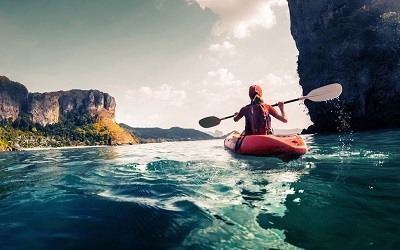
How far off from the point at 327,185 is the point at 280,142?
2.61m

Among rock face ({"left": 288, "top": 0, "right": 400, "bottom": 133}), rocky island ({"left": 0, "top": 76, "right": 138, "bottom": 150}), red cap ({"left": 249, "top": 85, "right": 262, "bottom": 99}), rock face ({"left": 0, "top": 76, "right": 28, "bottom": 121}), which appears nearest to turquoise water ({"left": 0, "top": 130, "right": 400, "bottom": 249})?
red cap ({"left": 249, "top": 85, "right": 262, "bottom": 99})

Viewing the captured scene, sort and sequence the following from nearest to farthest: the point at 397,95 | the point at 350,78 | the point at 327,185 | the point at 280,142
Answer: the point at 327,185 → the point at 280,142 → the point at 397,95 → the point at 350,78

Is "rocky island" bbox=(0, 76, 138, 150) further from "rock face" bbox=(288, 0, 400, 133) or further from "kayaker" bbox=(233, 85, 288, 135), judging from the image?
"kayaker" bbox=(233, 85, 288, 135)

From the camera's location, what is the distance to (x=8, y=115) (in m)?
150

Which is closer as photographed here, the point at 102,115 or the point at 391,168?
the point at 391,168

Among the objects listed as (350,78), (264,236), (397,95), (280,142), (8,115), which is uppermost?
(8,115)

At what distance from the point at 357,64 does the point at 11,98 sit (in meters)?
178

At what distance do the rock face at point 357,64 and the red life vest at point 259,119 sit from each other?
32.9 metres

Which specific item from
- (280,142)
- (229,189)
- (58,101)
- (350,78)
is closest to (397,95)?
(350,78)

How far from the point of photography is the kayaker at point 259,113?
854cm

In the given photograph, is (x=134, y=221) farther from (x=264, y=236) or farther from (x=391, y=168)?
(x=391, y=168)

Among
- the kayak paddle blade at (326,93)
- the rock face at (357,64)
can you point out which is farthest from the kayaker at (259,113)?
the rock face at (357,64)

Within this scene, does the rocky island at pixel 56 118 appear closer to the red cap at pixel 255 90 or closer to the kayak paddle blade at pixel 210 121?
the kayak paddle blade at pixel 210 121

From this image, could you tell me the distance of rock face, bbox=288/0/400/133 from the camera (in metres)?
33.9
